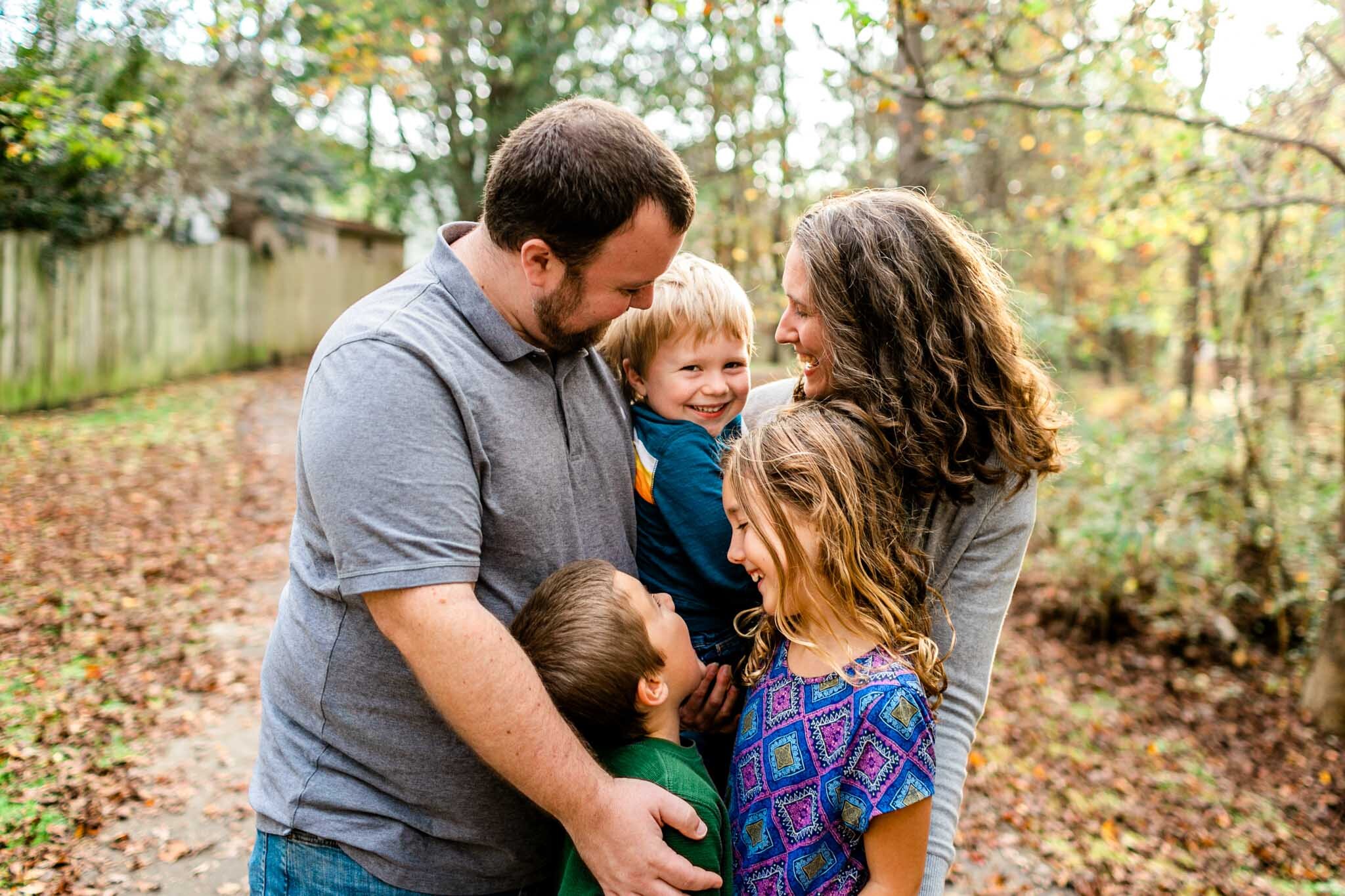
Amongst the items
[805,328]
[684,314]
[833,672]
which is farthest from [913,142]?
[833,672]

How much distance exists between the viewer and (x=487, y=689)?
1668 mm

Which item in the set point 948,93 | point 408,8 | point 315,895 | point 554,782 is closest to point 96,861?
point 315,895

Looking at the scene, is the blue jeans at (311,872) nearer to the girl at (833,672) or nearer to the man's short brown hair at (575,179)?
the girl at (833,672)

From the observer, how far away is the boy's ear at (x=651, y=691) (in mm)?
1940

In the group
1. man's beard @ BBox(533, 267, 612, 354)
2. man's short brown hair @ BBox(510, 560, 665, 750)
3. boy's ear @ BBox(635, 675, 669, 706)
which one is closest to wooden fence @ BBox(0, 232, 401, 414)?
man's beard @ BBox(533, 267, 612, 354)

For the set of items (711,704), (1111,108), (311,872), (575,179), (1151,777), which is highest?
(1111,108)

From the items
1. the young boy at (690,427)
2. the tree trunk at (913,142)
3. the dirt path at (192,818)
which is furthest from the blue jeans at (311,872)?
the tree trunk at (913,142)

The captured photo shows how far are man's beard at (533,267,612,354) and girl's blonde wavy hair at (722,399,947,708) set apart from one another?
1.54 feet

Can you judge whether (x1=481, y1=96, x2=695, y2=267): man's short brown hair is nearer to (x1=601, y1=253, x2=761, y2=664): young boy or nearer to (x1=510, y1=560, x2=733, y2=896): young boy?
(x1=601, y1=253, x2=761, y2=664): young boy

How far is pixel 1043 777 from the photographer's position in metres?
5.78

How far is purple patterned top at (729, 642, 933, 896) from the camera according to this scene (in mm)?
1779

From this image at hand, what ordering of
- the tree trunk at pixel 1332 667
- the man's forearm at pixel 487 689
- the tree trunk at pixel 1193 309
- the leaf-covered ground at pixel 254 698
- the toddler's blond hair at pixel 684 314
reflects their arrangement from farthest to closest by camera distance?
1. the tree trunk at pixel 1193 309
2. the tree trunk at pixel 1332 667
3. the leaf-covered ground at pixel 254 698
4. the toddler's blond hair at pixel 684 314
5. the man's forearm at pixel 487 689

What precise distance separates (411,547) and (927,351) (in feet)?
3.49

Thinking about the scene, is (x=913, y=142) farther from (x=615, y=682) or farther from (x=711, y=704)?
(x=615, y=682)
